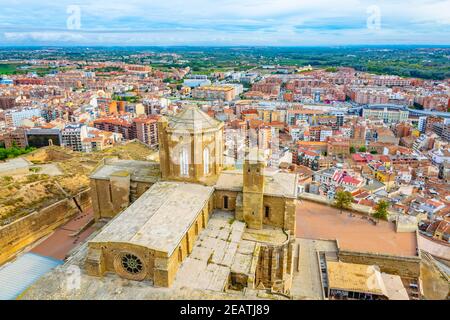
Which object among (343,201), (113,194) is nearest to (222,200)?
(113,194)

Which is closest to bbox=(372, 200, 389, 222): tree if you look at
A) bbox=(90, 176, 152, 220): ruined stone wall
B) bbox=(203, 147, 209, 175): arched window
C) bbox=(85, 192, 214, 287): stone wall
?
bbox=(203, 147, 209, 175): arched window

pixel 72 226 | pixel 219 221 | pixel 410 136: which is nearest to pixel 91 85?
pixel 410 136

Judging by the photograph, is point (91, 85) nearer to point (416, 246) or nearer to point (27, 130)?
point (27, 130)

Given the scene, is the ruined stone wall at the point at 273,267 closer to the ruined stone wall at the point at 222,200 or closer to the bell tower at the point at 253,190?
the bell tower at the point at 253,190

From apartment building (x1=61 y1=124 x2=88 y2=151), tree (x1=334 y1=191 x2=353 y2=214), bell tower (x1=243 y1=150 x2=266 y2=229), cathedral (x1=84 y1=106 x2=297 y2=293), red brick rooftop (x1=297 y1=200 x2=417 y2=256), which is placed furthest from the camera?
apartment building (x1=61 y1=124 x2=88 y2=151)

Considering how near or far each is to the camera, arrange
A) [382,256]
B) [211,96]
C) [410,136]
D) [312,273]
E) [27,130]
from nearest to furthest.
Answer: [312,273], [382,256], [27,130], [410,136], [211,96]

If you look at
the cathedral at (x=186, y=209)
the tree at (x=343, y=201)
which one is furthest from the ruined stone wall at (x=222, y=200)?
the tree at (x=343, y=201)

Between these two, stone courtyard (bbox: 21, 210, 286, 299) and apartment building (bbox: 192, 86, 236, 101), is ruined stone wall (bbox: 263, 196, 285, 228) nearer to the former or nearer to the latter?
stone courtyard (bbox: 21, 210, 286, 299)
